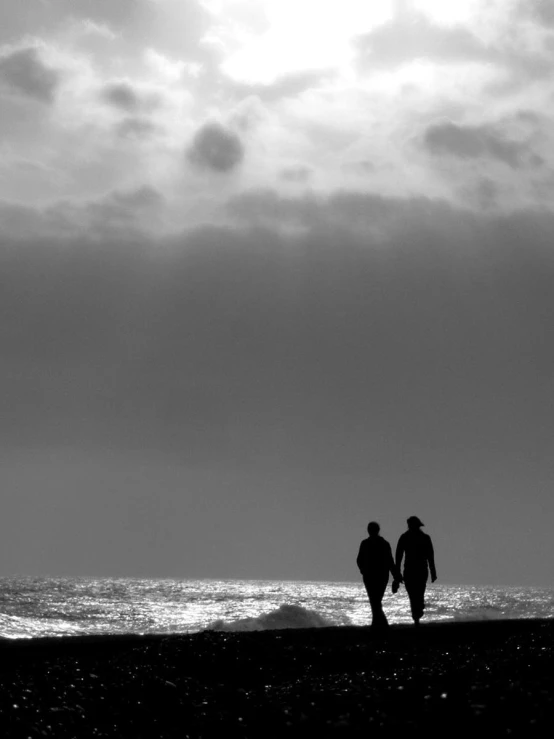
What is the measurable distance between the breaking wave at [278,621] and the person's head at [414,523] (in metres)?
10.5

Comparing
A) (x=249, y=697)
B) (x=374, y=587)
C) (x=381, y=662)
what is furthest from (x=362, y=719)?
(x=374, y=587)

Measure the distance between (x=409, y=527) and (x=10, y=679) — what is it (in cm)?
811

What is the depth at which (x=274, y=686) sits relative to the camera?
10.3 m

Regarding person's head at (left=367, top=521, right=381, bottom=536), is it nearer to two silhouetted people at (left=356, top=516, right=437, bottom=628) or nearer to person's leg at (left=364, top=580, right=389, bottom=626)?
two silhouetted people at (left=356, top=516, right=437, bottom=628)

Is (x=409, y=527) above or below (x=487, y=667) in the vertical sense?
above

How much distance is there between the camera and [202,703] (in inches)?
368

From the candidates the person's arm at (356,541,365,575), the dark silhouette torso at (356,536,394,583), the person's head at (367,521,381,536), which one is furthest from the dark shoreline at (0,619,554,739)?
the person's head at (367,521,381,536)

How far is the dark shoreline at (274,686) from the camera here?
6566mm

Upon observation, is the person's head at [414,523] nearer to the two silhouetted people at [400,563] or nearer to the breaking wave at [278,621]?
the two silhouetted people at [400,563]

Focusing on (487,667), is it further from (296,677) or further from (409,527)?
(409,527)

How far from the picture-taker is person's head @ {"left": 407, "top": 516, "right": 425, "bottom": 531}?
15.9 metres

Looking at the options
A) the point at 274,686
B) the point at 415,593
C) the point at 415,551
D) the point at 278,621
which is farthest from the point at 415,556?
the point at 278,621

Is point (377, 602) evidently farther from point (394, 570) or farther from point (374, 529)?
point (374, 529)

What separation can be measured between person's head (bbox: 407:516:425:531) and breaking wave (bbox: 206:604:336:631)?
10528 mm
